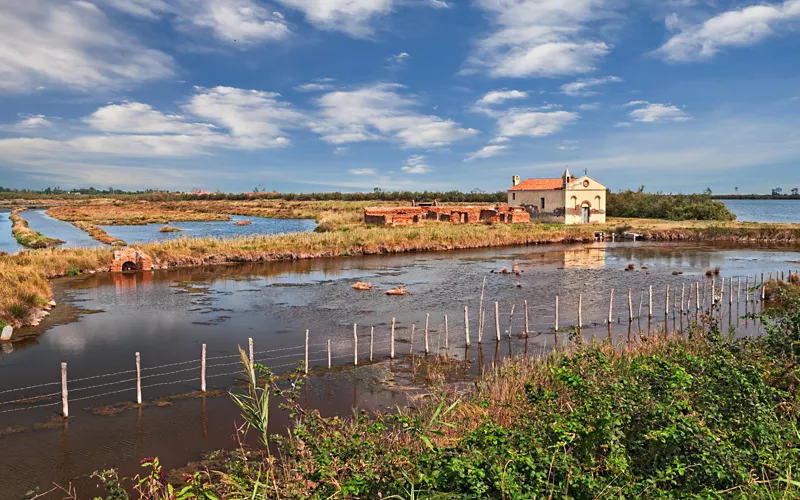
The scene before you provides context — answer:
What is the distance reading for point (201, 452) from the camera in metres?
9.41

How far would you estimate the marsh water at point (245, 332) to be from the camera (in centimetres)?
1007

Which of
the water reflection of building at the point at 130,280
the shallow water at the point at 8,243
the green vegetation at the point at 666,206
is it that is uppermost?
the green vegetation at the point at 666,206

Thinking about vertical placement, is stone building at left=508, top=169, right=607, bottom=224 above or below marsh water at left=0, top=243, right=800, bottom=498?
above

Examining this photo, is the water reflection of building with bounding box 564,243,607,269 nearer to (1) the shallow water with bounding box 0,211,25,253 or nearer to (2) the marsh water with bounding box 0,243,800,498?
(2) the marsh water with bounding box 0,243,800,498

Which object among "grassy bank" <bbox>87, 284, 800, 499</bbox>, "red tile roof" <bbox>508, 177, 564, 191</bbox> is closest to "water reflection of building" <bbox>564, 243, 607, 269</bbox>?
"red tile roof" <bbox>508, 177, 564, 191</bbox>

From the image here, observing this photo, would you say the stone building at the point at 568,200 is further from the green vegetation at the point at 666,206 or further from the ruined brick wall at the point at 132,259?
the ruined brick wall at the point at 132,259

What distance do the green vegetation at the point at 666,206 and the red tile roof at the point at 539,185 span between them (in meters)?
17.7

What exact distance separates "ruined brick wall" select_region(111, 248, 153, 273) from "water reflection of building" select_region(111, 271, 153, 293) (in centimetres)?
95

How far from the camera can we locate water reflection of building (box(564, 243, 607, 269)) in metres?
34.9

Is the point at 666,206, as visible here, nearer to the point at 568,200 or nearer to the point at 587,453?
the point at 568,200

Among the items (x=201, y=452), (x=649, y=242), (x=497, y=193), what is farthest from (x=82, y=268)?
(x=497, y=193)

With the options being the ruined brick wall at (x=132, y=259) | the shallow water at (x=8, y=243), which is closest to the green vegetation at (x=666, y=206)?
the ruined brick wall at (x=132, y=259)

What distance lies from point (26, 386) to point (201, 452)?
6433mm

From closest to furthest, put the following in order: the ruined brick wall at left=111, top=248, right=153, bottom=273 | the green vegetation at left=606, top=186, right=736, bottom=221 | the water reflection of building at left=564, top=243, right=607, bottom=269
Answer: the ruined brick wall at left=111, top=248, right=153, bottom=273
the water reflection of building at left=564, top=243, right=607, bottom=269
the green vegetation at left=606, top=186, right=736, bottom=221
